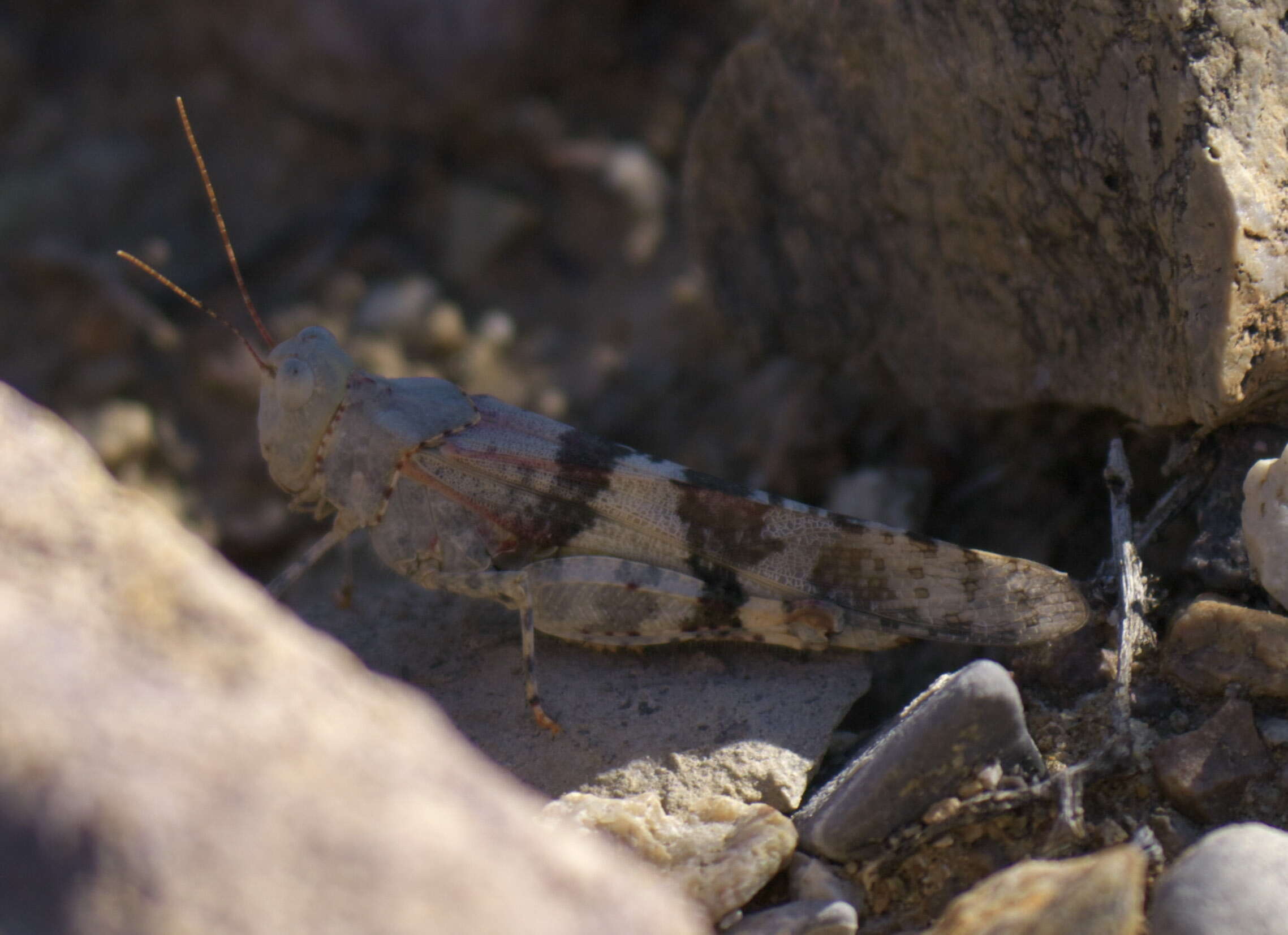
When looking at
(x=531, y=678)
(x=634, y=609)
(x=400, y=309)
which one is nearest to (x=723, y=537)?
(x=634, y=609)

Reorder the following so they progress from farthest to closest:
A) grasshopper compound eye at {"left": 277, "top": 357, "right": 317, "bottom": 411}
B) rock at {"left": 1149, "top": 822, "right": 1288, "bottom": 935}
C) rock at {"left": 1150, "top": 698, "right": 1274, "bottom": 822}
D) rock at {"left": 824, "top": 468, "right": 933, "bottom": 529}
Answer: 1. rock at {"left": 824, "top": 468, "right": 933, "bottom": 529}
2. grasshopper compound eye at {"left": 277, "top": 357, "right": 317, "bottom": 411}
3. rock at {"left": 1150, "top": 698, "right": 1274, "bottom": 822}
4. rock at {"left": 1149, "top": 822, "right": 1288, "bottom": 935}

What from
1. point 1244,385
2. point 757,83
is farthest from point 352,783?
point 757,83

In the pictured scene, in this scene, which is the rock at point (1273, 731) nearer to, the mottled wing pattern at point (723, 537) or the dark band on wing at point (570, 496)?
the mottled wing pattern at point (723, 537)

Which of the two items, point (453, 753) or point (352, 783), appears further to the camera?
point (453, 753)

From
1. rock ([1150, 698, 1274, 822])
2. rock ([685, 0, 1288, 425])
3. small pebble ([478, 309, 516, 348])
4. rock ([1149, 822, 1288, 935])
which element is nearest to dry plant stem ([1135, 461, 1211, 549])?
rock ([685, 0, 1288, 425])

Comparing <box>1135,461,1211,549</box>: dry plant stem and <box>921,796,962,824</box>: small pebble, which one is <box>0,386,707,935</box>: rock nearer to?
<box>921,796,962,824</box>: small pebble

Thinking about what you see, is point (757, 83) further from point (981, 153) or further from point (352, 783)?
point (352, 783)

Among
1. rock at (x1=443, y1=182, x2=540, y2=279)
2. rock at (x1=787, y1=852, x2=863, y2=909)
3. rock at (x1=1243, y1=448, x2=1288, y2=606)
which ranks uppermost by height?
rock at (x1=1243, y1=448, x2=1288, y2=606)
